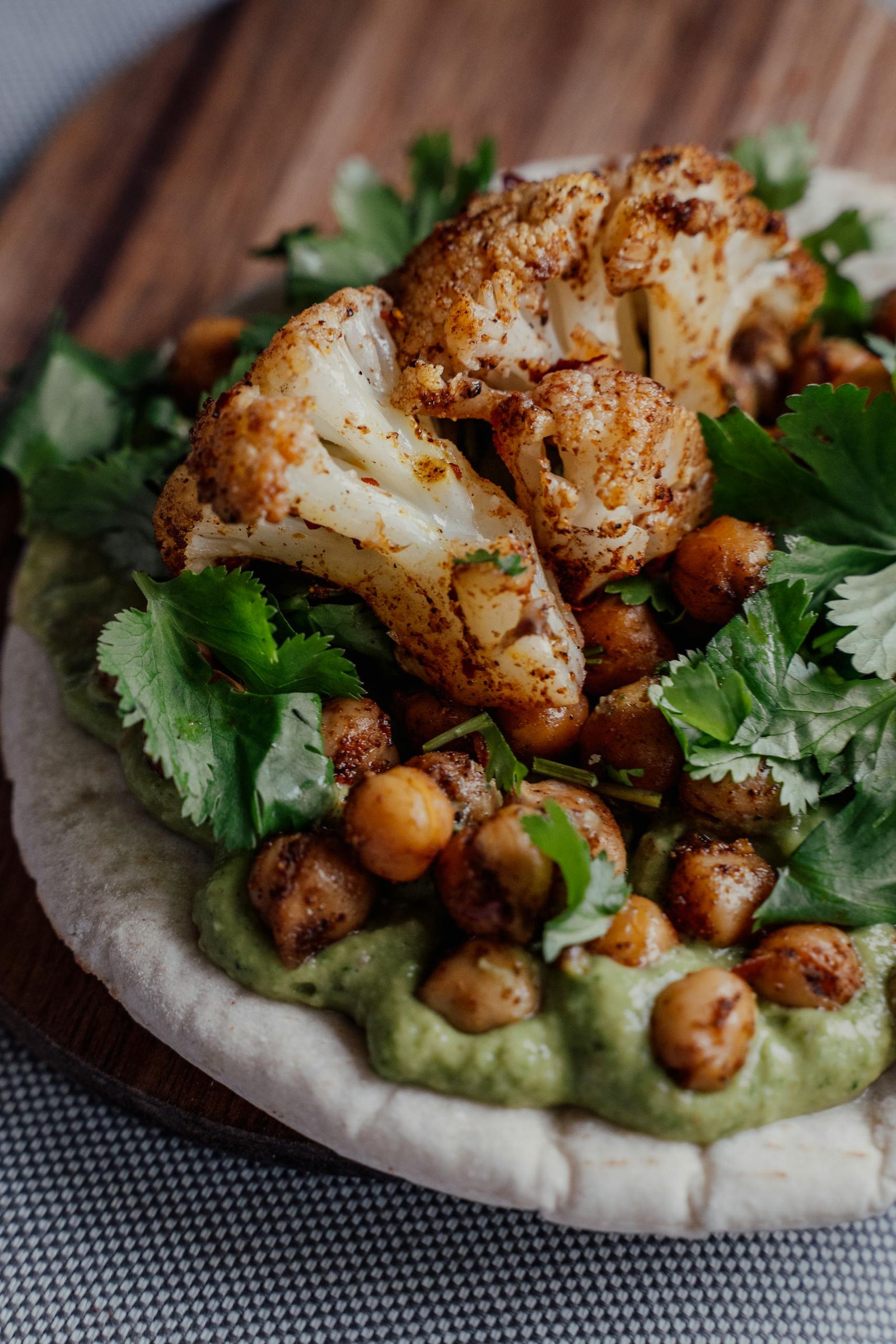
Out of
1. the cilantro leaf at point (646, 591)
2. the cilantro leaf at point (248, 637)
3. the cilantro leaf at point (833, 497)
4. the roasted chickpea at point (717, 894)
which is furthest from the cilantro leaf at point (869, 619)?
the cilantro leaf at point (248, 637)

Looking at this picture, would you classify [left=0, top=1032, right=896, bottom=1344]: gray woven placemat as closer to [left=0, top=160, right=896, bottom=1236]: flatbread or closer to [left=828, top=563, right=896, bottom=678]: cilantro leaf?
[left=0, top=160, right=896, bottom=1236]: flatbread

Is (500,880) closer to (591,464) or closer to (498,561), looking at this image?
Answer: (498,561)

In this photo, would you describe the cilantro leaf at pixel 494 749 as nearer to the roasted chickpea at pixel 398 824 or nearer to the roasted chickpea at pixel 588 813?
the roasted chickpea at pixel 588 813

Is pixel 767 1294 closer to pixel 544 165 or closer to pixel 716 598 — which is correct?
pixel 716 598

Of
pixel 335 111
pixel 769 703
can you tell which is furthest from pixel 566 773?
pixel 335 111

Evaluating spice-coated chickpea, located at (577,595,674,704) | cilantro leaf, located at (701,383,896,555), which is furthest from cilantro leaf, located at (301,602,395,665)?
cilantro leaf, located at (701,383,896,555)
